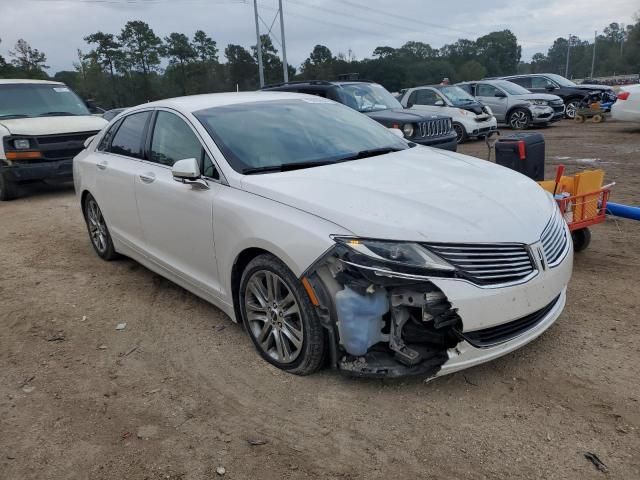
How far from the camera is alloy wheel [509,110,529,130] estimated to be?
17047 mm

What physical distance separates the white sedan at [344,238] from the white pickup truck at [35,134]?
18.9ft

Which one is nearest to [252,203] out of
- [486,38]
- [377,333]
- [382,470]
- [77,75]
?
[377,333]

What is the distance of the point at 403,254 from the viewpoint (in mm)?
2771

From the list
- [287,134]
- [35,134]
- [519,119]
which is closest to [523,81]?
[519,119]

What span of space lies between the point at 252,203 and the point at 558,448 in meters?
2.12

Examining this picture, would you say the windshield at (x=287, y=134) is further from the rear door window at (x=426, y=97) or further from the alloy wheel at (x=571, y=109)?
the alloy wheel at (x=571, y=109)

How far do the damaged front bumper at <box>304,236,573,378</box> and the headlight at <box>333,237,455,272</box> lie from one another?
42 millimetres

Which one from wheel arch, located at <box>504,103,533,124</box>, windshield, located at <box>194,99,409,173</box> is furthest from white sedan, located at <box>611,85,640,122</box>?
windshield, located at <box>194,99,409,173</box>

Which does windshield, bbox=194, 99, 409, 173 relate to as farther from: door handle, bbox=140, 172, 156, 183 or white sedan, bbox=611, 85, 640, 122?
white sedan, bbox=611, 85, 640, 122

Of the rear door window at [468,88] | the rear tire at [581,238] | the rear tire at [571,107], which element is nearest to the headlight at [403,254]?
the rear tire at [581,238]

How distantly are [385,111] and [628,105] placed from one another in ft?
24.7

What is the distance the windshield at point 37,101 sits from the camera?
980cm

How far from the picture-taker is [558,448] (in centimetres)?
260

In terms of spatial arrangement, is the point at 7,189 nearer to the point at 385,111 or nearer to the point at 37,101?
the point at 37,101
